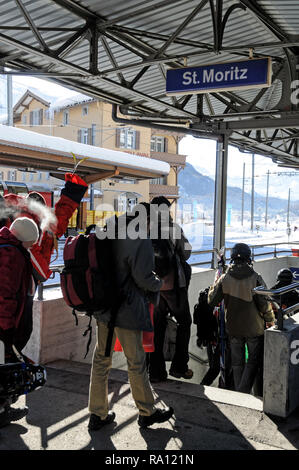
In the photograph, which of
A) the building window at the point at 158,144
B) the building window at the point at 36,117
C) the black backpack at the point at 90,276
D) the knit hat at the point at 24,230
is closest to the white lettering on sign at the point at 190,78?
the black backpack at the point at 90,276

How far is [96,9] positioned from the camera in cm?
627

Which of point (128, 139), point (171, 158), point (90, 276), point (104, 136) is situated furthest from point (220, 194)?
point (171, 158)

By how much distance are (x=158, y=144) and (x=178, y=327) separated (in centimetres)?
4088

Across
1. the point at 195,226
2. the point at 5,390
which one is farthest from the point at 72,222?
the point at 195,226

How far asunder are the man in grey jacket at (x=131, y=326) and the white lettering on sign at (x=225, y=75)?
12.0 ft

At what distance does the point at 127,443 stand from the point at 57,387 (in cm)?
122

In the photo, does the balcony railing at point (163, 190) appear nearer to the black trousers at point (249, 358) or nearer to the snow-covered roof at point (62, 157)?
the snow-covered roof at point (62, 157)

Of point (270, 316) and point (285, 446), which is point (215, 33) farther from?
point (285, 446)

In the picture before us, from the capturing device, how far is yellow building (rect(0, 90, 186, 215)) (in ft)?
124

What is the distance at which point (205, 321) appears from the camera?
16.7 ft

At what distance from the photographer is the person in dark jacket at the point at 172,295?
4293 mm

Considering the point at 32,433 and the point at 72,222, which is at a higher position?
the point at 72,222

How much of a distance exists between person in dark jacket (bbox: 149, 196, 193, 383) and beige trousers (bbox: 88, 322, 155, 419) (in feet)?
3.47

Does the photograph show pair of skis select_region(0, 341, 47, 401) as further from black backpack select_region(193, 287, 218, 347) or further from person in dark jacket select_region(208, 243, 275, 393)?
black backpack select_region(193, 287, 218, 347)
